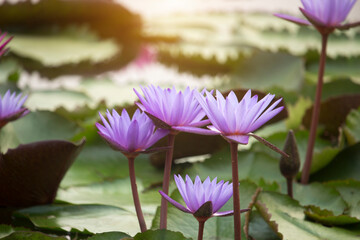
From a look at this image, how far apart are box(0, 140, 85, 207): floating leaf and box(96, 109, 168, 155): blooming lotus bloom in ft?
0.60

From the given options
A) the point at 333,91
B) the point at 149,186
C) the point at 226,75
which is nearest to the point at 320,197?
the point at 149,186

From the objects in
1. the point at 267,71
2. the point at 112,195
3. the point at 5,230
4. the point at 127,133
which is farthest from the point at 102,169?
the point at 267,71

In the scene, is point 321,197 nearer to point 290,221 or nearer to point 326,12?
point 290,221

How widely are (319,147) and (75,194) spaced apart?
360mm

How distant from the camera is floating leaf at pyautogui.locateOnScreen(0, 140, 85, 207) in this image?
0.56 meters

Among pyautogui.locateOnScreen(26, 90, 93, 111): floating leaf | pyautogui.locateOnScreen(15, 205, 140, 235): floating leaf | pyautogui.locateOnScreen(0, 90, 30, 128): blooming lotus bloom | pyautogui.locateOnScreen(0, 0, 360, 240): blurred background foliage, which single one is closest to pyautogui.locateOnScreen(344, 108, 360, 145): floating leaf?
pyautogui.locateOnScreen(0, 0, 360, 240): blurred background foliage

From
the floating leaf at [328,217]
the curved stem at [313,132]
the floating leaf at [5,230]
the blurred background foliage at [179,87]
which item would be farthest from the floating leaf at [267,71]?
the floating leaf at [5,230]

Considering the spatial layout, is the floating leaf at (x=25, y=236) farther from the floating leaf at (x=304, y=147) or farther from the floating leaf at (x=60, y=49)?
the floating leaf at (x=60, y=49)

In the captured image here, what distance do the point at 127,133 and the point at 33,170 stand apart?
8.7 inches

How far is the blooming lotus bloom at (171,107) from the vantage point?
395 mm

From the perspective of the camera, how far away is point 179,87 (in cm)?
109

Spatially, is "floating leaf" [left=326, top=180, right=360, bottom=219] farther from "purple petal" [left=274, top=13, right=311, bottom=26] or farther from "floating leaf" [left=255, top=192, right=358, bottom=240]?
"purple petal" [left=274, top=13, right=311, bottom=26]

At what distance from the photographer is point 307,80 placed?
45.6 inches

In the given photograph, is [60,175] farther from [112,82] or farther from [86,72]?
[86,72]
